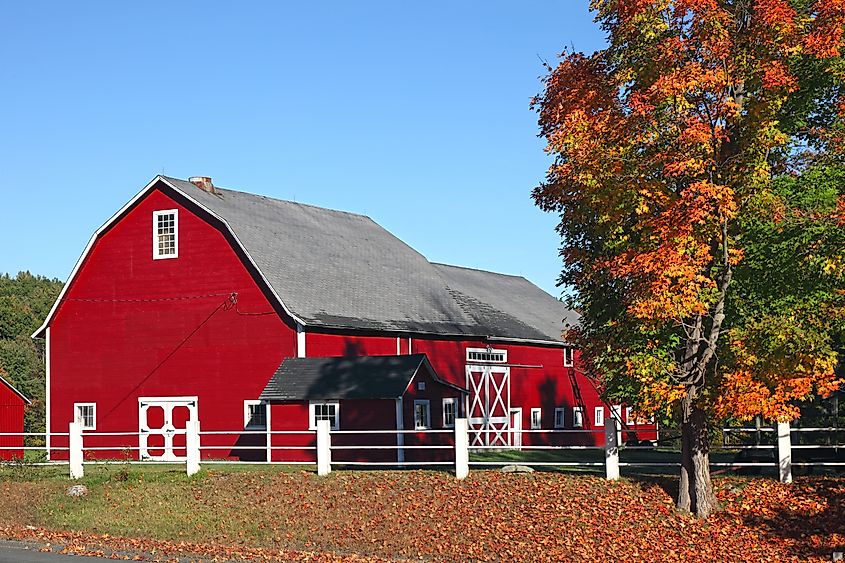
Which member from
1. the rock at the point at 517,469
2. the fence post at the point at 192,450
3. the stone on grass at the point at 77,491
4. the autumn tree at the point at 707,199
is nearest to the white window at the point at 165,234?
the fence post at the point at 192,450

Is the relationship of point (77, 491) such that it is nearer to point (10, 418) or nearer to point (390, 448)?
point (390, 448)

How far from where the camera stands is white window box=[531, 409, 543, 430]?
48.0 m

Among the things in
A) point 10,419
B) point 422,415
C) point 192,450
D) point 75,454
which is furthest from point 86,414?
point 192,450

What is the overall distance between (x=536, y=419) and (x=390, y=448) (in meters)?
20.8

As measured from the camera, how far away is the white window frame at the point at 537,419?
157ft

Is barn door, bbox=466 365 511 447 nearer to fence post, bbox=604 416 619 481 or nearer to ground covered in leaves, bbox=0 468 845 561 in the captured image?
ground covered in leaves, bbox=0 468 845 561

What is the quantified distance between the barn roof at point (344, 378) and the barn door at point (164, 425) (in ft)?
13.8

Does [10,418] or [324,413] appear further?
[10,418]

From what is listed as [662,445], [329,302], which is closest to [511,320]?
[662,445]

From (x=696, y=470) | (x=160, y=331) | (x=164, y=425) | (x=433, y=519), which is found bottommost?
(x=433, y=519)

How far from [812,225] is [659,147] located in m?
3.28

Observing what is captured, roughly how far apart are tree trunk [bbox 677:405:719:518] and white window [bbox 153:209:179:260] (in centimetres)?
2162

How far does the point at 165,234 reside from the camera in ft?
130

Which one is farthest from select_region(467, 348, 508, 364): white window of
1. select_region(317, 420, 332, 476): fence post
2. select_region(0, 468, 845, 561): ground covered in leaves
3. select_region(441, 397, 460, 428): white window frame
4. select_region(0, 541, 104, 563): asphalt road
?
select_region(0, 541, 104, 563): asphalt road
